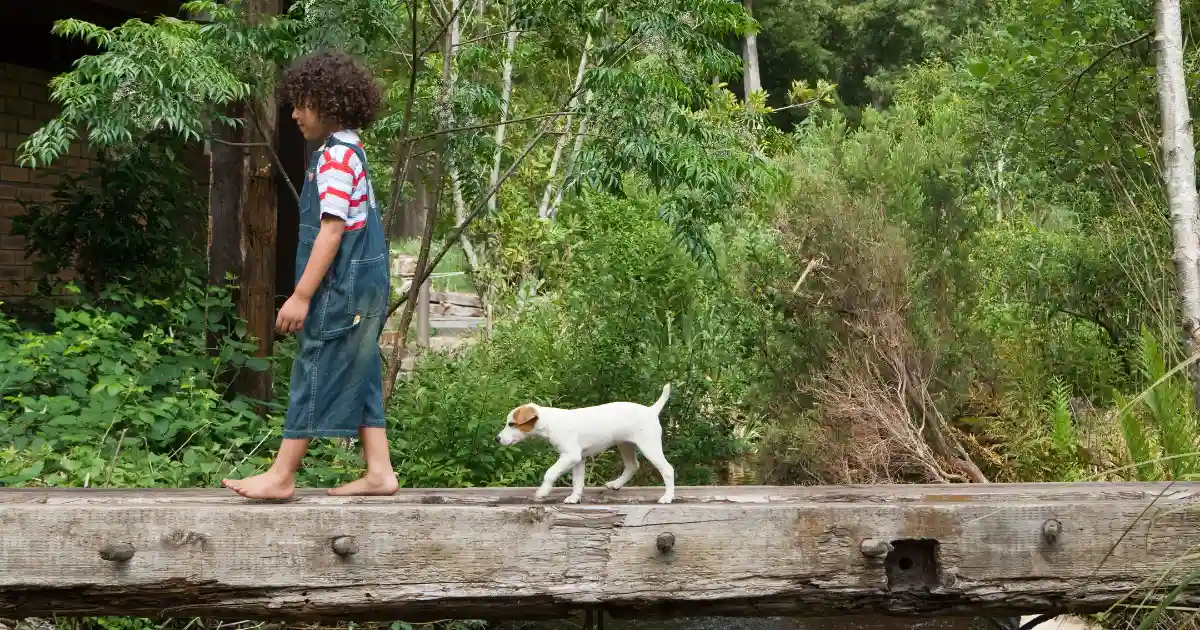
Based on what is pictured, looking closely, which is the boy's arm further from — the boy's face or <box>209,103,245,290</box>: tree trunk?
<box>209,103,245,290</box>: tree trunk

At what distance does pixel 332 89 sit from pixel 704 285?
517 centimetres

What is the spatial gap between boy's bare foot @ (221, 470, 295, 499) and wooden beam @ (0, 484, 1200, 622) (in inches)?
2.3

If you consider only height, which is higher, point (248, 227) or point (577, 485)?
point (248, 227)

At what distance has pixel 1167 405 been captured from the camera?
6203mm

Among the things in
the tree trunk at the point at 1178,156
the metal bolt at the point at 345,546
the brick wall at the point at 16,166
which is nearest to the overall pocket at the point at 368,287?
the metal bolt at the point at 345,546

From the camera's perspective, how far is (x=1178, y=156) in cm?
583

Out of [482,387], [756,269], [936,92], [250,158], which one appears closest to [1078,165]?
[756,269]

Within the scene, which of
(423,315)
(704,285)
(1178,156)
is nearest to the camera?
(1178,156)

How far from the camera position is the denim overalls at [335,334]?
3453mm

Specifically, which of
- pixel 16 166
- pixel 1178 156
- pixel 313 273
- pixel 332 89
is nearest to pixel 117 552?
pixel 313 273

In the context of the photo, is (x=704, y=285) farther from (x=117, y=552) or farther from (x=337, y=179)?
(x=117, y=552)

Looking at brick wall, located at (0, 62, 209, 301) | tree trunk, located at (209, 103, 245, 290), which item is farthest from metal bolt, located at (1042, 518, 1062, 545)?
brick wall, located at (0, 62, 209, 301)

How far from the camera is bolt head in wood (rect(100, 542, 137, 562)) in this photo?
311 centimetres

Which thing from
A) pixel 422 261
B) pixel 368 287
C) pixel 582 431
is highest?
pixel 422 261
